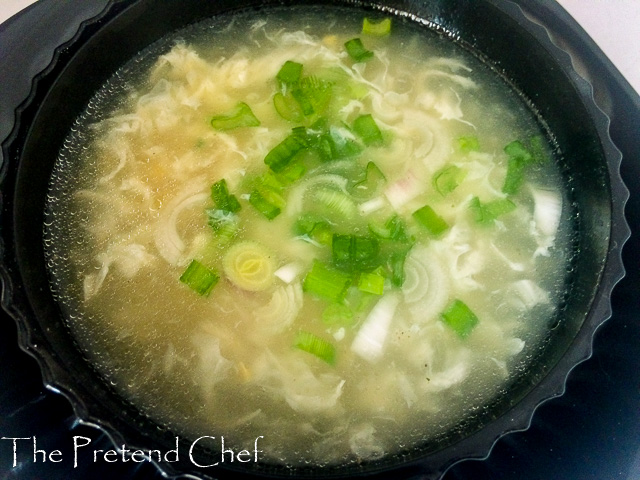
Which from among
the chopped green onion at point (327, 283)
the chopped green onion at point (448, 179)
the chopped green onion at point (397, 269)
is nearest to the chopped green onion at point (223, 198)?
the chopped green onion at point (327, 283)

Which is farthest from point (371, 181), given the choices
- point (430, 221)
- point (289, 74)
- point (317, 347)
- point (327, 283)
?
point (317, 347)

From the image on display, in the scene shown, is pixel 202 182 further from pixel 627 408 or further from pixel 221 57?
pixel 627 408

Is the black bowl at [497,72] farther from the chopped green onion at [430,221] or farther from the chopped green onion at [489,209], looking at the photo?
the chopped green onion at [430,221]

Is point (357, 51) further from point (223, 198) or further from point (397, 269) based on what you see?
point (397, 269)

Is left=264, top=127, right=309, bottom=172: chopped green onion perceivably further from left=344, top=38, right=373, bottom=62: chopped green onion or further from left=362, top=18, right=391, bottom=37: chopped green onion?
left=362, top=18, right=391, bottom=37: chopped green onion

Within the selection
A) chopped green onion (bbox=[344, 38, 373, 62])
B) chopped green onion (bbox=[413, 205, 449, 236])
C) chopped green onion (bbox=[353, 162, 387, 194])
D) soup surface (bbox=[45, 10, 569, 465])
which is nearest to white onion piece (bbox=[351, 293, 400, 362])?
soup surface (bbox=[45, 10, 569, 465])

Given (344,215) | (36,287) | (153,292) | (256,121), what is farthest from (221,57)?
(36,287)

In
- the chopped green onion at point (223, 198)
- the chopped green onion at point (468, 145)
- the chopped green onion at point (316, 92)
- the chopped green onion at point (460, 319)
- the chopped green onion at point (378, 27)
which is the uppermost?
the chopped green onion at point (378, 27)
